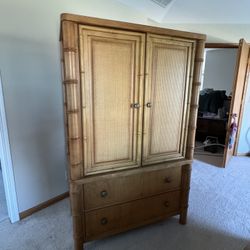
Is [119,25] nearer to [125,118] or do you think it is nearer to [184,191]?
[125,118]

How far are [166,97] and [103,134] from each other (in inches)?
22.2

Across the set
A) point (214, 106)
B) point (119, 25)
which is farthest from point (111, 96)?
point (214, 106)

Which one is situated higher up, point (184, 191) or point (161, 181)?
point (161, 181)

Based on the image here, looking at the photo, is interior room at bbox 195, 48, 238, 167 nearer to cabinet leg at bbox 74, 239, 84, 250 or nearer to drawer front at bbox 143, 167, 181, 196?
drawer front at bbox 143, 167, 181, 196

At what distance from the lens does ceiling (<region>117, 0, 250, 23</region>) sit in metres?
2.53

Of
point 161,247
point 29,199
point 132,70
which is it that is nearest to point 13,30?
point 132,70

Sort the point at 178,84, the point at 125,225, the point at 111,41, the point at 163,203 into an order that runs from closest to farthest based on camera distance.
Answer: the point at 111,41 < the point at 178,84 < the point at 125,225 < the point at 163,203

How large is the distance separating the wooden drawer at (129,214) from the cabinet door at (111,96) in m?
0.38

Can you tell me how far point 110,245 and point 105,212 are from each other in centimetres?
37

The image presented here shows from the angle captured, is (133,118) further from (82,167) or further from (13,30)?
Answer: (13,30)

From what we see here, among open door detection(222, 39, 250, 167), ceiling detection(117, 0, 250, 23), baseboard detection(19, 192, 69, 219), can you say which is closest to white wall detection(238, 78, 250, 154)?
open door detection(222, 39, 250, 167)

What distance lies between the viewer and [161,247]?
1.71m

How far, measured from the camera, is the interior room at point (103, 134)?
132 cm

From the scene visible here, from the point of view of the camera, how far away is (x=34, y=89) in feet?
6.07
